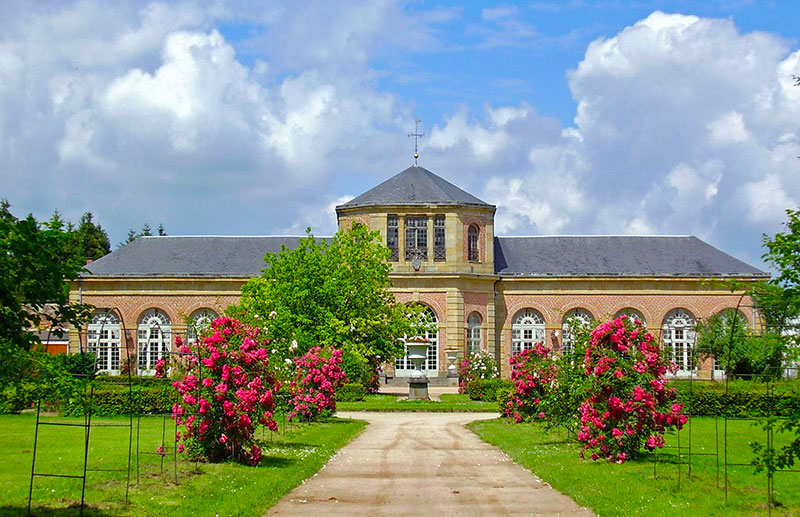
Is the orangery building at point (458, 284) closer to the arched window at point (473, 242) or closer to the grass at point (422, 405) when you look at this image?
the arched window at point (473, 242)

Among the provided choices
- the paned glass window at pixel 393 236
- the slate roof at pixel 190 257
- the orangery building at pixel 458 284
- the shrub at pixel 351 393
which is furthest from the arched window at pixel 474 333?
the shrub at pixel 351 393

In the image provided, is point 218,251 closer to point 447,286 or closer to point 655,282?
point 447,286

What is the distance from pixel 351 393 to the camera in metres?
33.4

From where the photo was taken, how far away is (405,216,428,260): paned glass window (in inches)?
1747

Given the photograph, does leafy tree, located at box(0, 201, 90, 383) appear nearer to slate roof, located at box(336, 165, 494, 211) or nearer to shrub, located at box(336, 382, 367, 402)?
shrub, located at box(336, 382, 367, 402)

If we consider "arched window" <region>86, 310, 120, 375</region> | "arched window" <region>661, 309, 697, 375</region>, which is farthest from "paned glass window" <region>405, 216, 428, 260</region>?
"arched window" <region>86, 310, 120, 375</region>

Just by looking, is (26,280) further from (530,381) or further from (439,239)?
(439,239)

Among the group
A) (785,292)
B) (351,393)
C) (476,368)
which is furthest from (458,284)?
(785,292)

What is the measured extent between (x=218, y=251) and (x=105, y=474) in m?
35.8

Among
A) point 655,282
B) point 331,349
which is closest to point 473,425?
point 331,349

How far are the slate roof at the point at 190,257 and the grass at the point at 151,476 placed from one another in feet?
86.7

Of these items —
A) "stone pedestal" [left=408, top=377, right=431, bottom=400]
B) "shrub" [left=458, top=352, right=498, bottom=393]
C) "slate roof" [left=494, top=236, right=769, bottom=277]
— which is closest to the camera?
"stone pedestal" [left=408, top=377, right=431, bottom=400]

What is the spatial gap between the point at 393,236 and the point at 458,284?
3.90 m

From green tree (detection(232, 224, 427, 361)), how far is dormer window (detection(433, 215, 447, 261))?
7.56 metres
